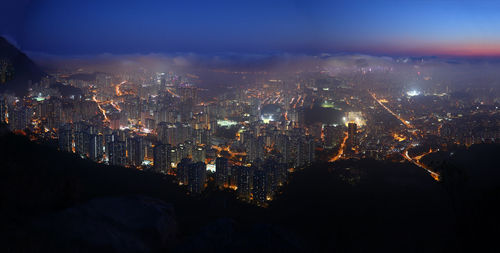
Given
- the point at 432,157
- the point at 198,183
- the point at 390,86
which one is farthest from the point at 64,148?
the point at 390,86

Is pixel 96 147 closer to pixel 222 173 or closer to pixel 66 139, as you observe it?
pixel 66 139

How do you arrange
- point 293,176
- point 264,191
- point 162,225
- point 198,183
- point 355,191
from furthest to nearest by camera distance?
point 293,176 → point 198,183 → point 264,191 → point 355,191 → point 162,225

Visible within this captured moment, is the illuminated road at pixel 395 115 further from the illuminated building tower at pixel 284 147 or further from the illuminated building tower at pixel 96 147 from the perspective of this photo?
the illuminated building tower at pixel 96 147

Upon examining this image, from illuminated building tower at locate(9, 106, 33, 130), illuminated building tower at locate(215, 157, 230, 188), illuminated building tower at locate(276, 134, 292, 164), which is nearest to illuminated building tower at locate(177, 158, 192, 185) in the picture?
illuminated building tower at locate(215, 157, 230, 188)

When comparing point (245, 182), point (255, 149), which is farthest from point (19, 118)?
point (245, 182)

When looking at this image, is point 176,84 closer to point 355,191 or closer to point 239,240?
point 355,191

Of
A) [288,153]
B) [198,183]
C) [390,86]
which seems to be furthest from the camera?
[390,86]

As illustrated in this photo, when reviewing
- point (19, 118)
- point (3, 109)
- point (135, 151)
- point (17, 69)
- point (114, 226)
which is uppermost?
point (17, 69)

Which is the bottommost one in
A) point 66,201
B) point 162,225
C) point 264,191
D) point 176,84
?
point 264,191
